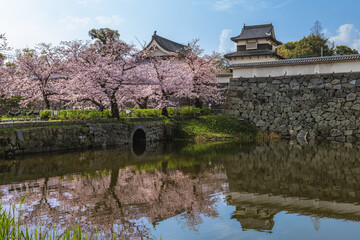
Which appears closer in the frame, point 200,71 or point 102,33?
point 200,71

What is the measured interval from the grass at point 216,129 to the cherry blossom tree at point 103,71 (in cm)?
555

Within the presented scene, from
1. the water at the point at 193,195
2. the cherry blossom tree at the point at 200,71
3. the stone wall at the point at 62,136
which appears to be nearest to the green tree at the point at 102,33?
the cherry blossom tree at the point at 200,71

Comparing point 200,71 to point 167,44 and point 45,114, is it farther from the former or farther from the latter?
point 45,114

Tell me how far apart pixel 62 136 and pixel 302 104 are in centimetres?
1741

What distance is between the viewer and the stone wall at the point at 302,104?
967 inches

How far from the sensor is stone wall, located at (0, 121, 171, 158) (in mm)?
16609

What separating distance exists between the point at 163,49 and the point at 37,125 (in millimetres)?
19896

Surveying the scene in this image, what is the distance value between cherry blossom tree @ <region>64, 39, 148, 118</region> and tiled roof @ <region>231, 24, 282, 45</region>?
56.2 feet

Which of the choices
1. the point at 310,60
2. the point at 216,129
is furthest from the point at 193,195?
the point at 310,60

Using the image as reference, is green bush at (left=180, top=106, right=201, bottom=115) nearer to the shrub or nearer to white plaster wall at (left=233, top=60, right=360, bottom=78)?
white plaster wall at (left=233, top=60, right=360, bottom=78)

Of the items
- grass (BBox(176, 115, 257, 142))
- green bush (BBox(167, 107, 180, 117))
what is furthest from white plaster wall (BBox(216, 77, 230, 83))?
green bush (BBox(167, 107, 180, 117))

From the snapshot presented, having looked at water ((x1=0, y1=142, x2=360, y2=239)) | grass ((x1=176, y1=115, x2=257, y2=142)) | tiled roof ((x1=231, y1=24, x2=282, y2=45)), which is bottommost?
water ((x1=0, y1=142, x2=360, y2=239))

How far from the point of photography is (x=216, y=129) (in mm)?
25906

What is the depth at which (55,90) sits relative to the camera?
24.3 metres
